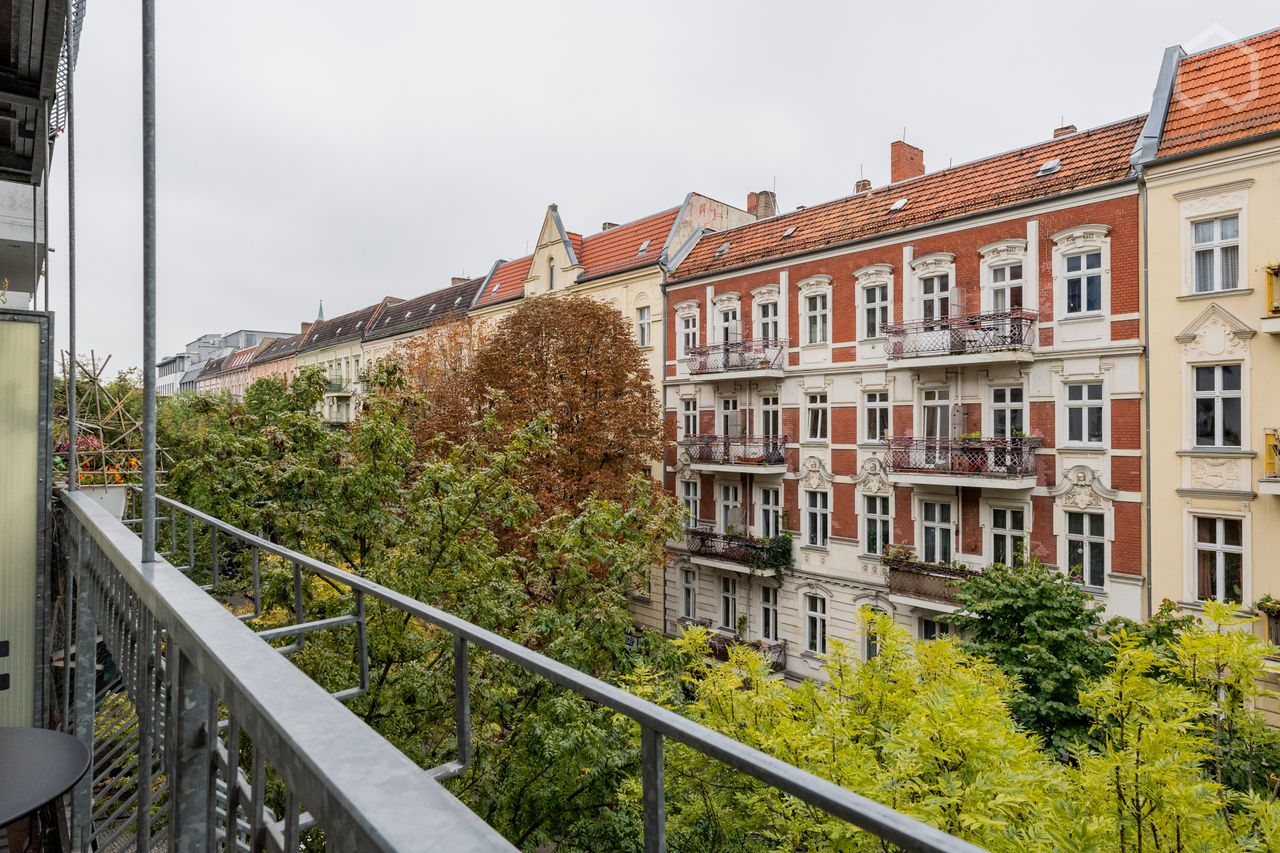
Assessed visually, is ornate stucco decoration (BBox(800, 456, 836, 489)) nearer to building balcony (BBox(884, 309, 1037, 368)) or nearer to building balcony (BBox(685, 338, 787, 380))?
building balcony (BBox(685, 338, 787, 380))

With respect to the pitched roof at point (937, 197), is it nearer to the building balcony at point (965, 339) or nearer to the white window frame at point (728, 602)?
the building balcony at point (965, 339)

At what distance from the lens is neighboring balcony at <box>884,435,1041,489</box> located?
15195mm

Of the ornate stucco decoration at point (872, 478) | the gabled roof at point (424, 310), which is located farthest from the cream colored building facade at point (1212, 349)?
the gabled roof at point (424, 310)

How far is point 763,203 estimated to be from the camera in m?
26.9

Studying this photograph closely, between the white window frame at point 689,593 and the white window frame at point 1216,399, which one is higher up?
the white window frame at point 1216,399

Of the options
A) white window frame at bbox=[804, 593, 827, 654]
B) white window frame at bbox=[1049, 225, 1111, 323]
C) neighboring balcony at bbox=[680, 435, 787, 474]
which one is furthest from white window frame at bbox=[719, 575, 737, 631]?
white window frame at bbox=[1049, 225, 1111, 323]

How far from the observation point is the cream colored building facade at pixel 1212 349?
12656 mm

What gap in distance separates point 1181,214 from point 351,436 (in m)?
15.7

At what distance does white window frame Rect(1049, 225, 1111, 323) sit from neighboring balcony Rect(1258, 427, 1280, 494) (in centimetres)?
360

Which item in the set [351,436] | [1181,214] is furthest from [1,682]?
[1181,214]

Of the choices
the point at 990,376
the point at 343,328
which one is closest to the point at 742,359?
the point at 990,376

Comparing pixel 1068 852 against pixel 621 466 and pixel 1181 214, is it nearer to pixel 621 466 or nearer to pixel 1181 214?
pixel 1181 214

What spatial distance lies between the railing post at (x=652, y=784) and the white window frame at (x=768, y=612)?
20.0 m

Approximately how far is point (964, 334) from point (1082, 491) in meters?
4.13
